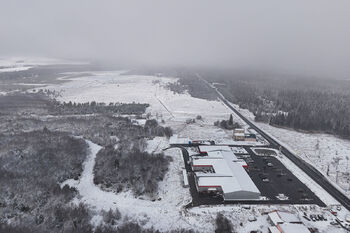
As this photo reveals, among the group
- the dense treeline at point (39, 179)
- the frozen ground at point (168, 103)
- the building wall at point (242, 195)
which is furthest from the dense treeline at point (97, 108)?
the building wall at point (242, 195)

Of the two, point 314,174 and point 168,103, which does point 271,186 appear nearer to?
point 314,174

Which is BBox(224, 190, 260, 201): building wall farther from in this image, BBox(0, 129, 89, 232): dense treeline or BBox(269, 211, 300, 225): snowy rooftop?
BBox(0, 129, 89, 232): dense treeline

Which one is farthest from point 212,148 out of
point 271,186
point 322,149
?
point 322,149

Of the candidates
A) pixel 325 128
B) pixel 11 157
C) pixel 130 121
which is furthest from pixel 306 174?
pixel 11 157

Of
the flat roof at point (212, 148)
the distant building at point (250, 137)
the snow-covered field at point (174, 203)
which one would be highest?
the distant building at point (250, 137)

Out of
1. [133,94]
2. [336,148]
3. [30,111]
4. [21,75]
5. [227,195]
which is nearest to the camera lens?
[227,195]

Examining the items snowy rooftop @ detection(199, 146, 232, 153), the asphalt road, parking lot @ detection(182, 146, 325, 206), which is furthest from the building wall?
snowy rooftop @ detection(199, 146, 232, 153)

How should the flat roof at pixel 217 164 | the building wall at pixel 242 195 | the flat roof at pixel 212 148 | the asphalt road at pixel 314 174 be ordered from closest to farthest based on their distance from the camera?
the building wall at pixel 242 195
the asphalt road at pixel 314 174
the flat roof at pixel 217 164
the flat roof at pixel 212 148

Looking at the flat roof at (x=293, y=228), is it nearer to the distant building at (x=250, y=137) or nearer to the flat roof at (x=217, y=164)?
the flat roof at (x=217, y=164)

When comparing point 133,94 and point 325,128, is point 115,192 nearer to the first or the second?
point 325,128
